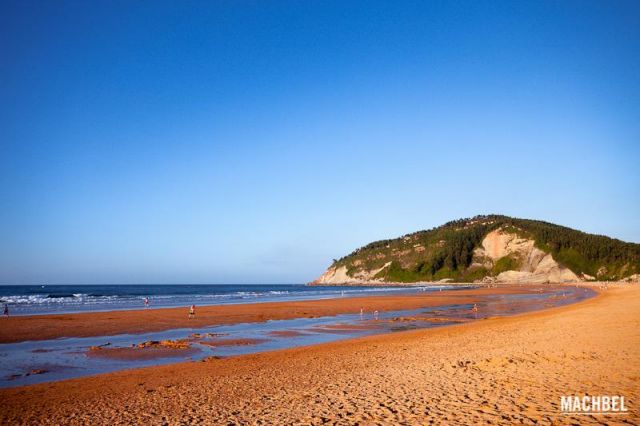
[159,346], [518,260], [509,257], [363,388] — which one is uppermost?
[509,257]

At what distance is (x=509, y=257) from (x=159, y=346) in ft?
486

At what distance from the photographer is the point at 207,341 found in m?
21.5

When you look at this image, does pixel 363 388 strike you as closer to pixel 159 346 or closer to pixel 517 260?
pixel 159 346

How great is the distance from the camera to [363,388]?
36.9 feet

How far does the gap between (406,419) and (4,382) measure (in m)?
12.6

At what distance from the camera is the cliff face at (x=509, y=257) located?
5074 inches

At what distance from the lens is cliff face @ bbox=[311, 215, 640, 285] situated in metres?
129

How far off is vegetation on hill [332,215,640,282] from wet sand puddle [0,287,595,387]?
125m

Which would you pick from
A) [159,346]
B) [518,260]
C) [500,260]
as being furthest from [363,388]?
[500,260]

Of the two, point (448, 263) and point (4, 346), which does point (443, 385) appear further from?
point (448, 263)

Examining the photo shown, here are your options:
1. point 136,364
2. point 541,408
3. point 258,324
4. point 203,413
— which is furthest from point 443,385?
point 258,324

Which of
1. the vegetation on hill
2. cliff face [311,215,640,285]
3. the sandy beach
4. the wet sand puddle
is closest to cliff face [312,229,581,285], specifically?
cliff face [311,215,640,285]

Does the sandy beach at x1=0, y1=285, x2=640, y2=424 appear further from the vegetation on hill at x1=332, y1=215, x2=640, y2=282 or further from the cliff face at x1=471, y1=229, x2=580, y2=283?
the vegetation on hill at x1=332, y1=215, x2=640, y2=282

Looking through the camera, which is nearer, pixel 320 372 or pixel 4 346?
pixel 320 372
